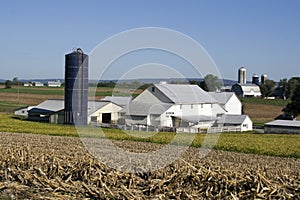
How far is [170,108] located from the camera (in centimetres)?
4447

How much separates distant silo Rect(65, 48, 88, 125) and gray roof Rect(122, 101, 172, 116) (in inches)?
201

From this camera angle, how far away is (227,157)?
72.6 ft

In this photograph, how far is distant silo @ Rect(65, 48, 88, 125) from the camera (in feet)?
137

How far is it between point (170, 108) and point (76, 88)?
8879 mm

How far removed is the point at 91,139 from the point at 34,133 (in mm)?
5376

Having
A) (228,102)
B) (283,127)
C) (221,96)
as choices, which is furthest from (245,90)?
(283,127)

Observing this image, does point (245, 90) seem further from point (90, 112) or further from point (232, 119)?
point (90, 112)

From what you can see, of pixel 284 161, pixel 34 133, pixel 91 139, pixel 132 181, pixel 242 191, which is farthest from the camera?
pixel 34 133

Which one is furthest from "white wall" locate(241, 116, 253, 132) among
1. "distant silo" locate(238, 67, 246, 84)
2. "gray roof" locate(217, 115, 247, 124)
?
"distant silo" locate(238, 67, 246, 84)

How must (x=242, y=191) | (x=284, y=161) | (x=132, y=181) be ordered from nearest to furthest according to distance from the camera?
(x=242, y=191) < (x=132, y=181) < (x=284, y=161)

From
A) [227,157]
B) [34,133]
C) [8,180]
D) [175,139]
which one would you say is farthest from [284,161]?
[34,133]

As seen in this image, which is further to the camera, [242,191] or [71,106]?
[71,106]

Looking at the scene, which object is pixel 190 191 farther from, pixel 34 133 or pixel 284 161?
pixel 34 133

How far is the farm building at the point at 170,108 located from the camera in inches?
1735
